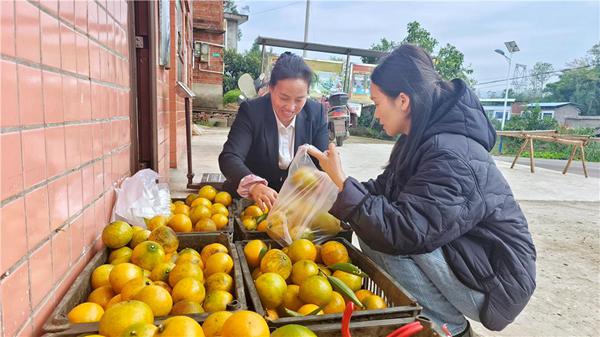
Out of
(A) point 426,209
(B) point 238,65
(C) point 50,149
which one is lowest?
(A) point 426,209

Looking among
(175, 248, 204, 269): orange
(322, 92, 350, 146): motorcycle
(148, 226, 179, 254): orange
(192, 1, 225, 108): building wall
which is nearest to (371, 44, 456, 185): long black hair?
(175, 248, 204, 269): orange

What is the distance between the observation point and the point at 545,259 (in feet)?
12.5

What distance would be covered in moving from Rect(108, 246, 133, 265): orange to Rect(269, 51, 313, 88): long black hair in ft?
4.92

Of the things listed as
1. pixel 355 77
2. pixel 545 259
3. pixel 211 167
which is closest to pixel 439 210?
pixel 545 259

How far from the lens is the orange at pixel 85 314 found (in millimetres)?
1229

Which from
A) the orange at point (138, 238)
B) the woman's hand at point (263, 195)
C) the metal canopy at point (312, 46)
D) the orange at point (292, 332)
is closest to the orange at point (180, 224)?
the orange at point (138, 238)

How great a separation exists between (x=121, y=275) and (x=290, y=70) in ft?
5.59

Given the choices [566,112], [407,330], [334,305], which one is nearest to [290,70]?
[334,305]

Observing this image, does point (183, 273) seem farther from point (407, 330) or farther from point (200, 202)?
point (200, 202)

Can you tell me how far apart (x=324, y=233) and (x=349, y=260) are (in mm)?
265

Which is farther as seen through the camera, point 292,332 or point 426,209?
point 426,209

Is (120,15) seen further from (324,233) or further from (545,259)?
(545,259)

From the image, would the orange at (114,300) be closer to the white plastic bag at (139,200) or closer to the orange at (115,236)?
the orange at (115,236)

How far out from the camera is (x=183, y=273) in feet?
4.91
